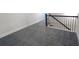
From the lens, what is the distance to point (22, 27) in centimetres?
435

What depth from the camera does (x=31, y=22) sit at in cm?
505
